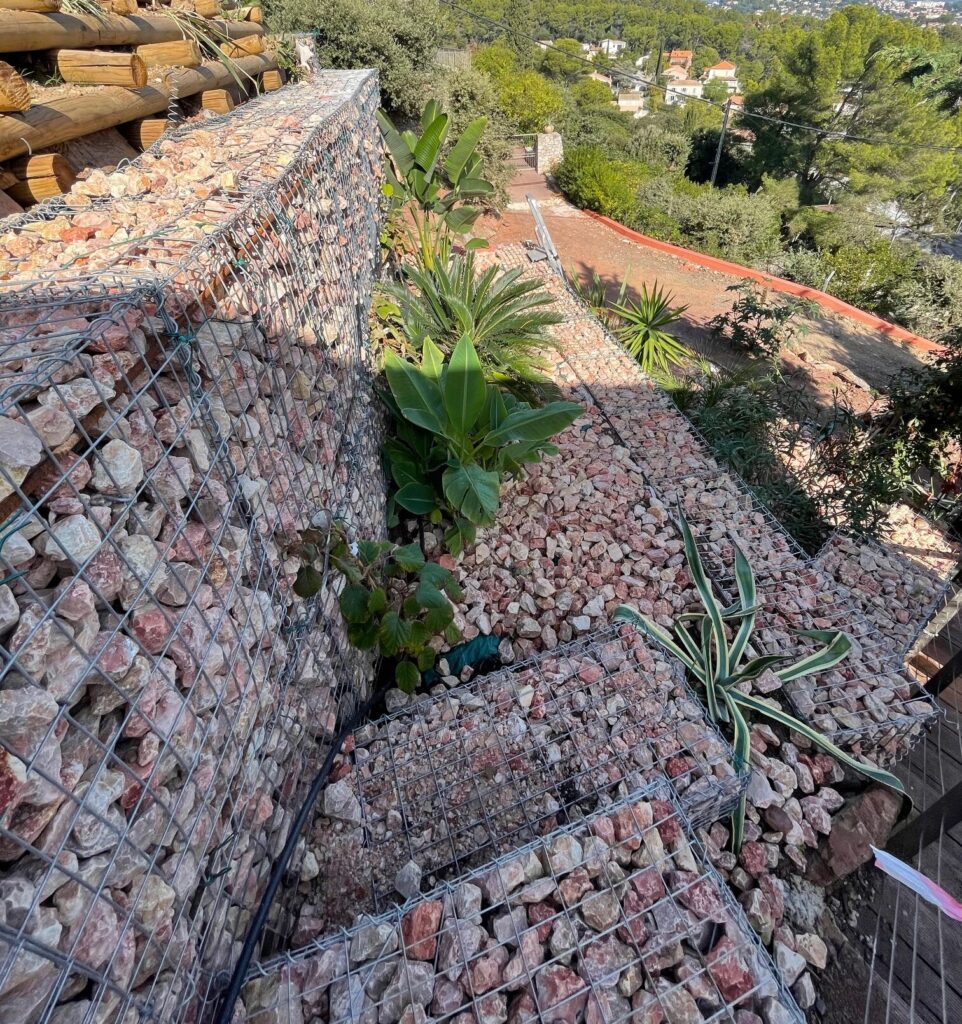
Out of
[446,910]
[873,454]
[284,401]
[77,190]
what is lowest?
[873,454]

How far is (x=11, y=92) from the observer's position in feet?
6.01

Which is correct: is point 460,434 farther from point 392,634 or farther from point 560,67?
point 560,67

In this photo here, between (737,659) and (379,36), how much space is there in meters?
9.27

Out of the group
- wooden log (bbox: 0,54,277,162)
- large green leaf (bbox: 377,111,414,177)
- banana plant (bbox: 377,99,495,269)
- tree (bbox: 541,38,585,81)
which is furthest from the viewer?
tree (bbox: 541,38,585,81)

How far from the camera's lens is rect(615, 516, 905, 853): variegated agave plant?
7.28 feet

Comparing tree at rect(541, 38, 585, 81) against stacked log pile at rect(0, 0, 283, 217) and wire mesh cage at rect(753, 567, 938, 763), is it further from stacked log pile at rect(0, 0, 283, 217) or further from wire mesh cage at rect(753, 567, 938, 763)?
wire mesh cage at rect(753, 567, 938, 763)

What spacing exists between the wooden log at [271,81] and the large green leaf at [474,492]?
363 centimetres

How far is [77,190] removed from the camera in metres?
2.02

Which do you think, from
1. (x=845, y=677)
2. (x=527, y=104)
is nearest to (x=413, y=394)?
(x=845, y=677)

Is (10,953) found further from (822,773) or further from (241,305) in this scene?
(822,773)

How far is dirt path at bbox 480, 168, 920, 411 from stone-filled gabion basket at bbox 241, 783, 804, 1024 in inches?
294

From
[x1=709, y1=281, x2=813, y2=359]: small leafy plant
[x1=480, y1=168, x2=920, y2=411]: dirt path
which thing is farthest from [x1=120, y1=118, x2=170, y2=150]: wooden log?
[x1=709, y1=281, x2=813, y2=359]: small leafy plant

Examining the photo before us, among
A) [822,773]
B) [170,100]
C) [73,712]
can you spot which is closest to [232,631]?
[73,712]

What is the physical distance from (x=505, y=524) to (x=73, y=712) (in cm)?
247
